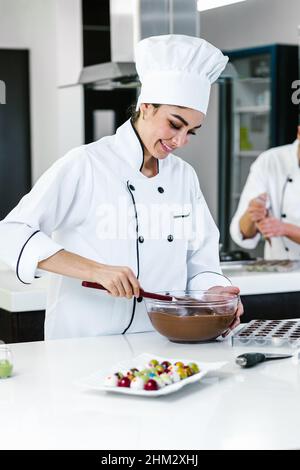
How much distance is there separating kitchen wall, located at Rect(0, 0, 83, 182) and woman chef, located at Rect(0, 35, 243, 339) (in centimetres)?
415

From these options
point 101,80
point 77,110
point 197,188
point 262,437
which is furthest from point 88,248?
point 77,110

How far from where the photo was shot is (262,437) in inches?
60.6

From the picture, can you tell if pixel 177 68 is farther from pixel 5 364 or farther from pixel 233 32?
pixel 233 32

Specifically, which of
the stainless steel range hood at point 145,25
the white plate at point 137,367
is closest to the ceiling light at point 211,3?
the stainless steel range hood at point 145,25

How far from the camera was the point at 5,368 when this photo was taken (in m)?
1.97

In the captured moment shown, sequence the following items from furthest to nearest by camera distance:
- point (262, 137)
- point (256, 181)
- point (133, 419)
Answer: point (262, 137) < point (256, 181) < point (133, 419)

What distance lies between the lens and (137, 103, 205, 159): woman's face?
252cm

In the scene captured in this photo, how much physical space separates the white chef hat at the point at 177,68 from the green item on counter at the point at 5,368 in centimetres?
100

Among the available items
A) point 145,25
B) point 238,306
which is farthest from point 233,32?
point 238,306

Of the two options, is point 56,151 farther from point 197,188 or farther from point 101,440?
point 101,440

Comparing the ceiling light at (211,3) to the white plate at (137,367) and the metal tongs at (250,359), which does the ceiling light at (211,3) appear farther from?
the white plate at (137,367)

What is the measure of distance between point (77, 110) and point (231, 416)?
5.30 meters

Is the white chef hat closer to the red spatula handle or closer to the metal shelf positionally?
the red spatula handle

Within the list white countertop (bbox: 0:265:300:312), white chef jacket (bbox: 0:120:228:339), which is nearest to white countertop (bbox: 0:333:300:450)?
white chef jacket (bbox: 0:120:228:339)
